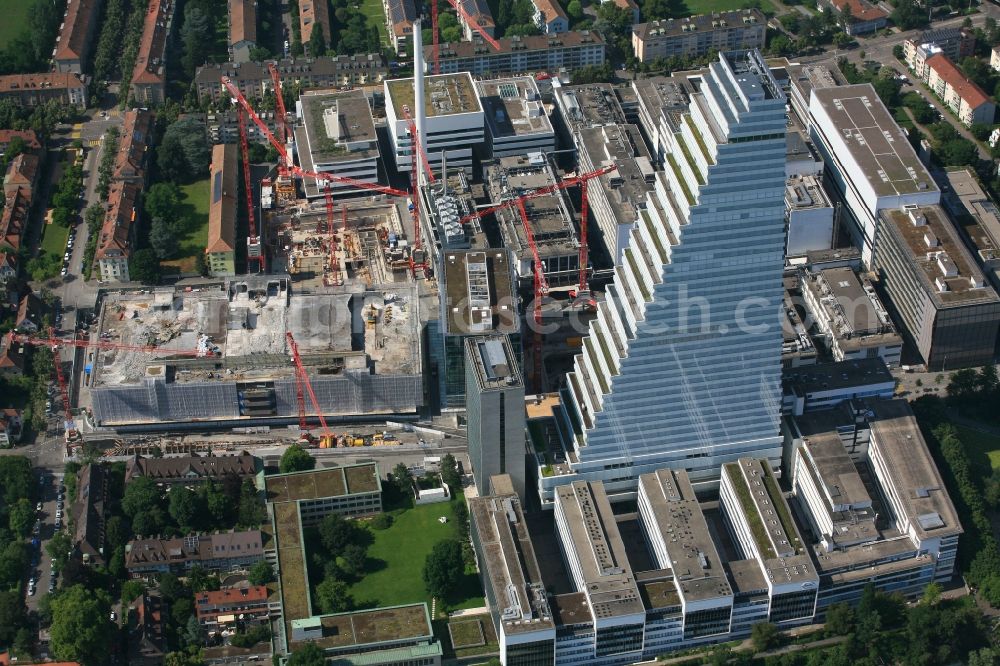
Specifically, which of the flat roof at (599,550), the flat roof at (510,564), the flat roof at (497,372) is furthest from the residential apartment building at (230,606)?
the flat roof at (599,550)

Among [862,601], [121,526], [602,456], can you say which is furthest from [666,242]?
[121,526]

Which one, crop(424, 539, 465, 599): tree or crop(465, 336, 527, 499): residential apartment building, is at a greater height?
crop(465, 336, 527, 499): residential apartment building

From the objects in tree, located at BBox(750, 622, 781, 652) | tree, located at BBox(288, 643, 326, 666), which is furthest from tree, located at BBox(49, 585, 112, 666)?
tree, located at BBox(750, 622, 781, 652)

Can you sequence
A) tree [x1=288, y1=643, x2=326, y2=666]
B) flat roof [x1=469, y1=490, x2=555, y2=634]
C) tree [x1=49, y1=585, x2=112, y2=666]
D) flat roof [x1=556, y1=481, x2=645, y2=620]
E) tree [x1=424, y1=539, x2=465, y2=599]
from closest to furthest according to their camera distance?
tree [x1=288, y1=643, x2=326, y2=666]
tree [x1=49, y1=585, x2=112, y2=666]
flat roof [x1=469, y1=490, x2=555, y2=634]
flat roof [x1=556, y1=481, x2=645, y2=620]
tree [x1=424, y1=539, x2=465, y2=599]

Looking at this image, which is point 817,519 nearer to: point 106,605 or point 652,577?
point 652,577

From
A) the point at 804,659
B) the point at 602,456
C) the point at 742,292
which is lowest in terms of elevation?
the point at 804,659

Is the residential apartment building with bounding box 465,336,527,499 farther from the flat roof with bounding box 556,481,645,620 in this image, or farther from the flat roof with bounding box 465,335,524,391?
the flat roof with bounding box 556,481,645,620
